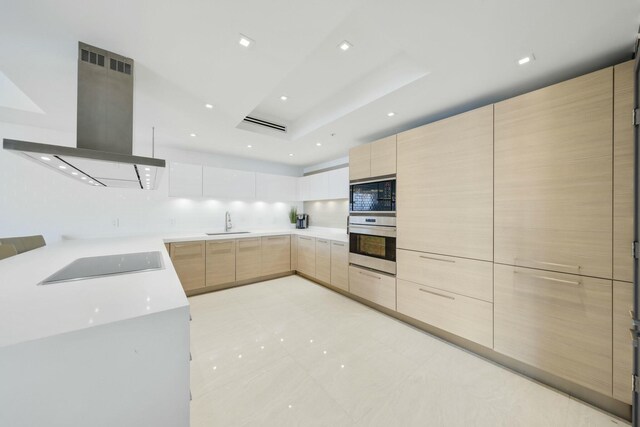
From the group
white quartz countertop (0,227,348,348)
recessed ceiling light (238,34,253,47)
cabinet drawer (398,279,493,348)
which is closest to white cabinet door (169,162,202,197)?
white quartz countertop (0,227,348,348)

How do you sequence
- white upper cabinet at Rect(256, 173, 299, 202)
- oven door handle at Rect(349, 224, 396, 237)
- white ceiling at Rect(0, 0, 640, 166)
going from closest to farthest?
white ceiling at Rect(0, 0, 640, 166) < oven door handle at Rect(349, 224, 396, 237) < white upper cabinet at Rect(256, 173, 299, 202)

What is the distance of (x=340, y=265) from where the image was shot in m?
3.32

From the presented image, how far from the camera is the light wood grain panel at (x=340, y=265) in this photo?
323 centimetres

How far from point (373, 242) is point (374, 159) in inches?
40.3

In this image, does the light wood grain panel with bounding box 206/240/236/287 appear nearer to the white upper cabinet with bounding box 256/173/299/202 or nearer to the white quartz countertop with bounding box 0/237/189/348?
the white upper cabinet with bounding box 256/173/299/202

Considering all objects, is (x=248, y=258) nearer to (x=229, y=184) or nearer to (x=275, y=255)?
(x=275, y=255)

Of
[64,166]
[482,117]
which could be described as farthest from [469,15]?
[64,166]

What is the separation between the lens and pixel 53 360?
73 centimetres

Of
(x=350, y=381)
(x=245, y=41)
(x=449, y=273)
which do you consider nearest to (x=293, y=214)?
(x=449, y=273)

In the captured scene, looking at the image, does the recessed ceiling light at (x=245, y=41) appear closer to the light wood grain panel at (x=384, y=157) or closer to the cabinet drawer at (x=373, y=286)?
the light wood grain panel at (x=384, y=157)

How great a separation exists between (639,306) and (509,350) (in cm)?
88

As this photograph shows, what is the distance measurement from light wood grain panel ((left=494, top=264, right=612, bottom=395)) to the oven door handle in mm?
1002

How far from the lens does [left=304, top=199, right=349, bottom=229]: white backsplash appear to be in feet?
13.8

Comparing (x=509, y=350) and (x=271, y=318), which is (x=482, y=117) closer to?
(x=509, y=350)
